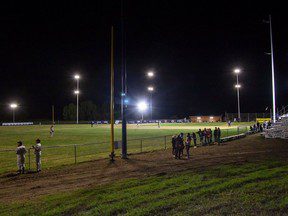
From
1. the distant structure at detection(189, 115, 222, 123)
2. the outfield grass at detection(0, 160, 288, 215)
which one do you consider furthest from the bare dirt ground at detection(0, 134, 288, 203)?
the distant structure at detection(189, 115, 222, 123)

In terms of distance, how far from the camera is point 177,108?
447 ft

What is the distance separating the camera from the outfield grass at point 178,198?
7621 millimetres

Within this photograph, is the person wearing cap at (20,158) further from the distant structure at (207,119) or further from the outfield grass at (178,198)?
the distant structure at (207,119)

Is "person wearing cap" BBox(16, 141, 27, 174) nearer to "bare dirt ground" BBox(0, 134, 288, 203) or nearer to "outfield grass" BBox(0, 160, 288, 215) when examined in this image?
"bare dirt ground" BBox(0, 134, 288, 203)

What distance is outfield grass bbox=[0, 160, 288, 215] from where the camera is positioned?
7.62m

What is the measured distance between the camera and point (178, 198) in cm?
852

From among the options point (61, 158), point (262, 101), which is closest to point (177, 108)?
point (262, 101)

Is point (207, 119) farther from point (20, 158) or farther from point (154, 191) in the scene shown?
point (154, 191)

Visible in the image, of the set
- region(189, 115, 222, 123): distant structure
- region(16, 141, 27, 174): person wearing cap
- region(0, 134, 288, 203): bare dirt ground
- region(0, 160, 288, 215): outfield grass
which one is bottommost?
region(0, 134, 288, 203): bare dirt ground

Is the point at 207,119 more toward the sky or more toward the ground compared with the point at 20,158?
more toward the sky

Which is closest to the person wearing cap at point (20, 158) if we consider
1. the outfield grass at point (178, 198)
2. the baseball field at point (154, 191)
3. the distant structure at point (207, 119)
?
the baseball field at point (154, 191)

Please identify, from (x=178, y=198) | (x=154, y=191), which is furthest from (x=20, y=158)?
(x=178, y=198)

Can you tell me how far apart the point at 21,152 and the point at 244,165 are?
9823 millimetres

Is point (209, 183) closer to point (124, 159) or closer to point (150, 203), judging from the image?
point (150, 203)
